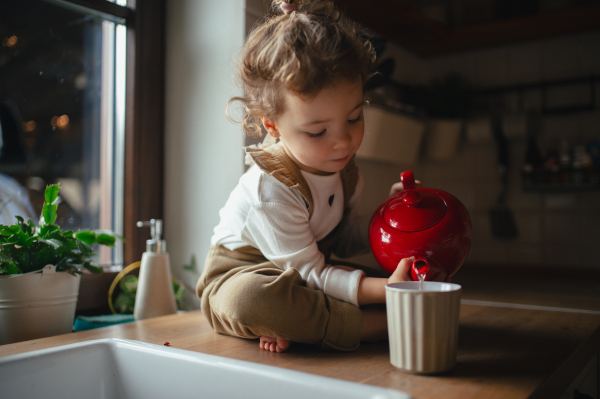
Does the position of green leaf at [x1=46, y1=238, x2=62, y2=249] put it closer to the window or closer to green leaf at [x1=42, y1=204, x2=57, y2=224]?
green leaf at [x1=42, y1=204, x2=57, y2=224]

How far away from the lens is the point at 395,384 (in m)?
0.51

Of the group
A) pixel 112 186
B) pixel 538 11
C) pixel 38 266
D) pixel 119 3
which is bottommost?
pixel 38 266

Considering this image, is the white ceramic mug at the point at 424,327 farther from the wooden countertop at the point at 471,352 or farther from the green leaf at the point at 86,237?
the green leaf at the point at 86,237

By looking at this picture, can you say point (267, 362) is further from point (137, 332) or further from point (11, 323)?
point (11, 323)

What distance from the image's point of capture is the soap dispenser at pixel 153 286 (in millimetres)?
886

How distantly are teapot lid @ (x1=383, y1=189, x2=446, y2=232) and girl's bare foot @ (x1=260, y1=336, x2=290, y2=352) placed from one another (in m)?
0.22

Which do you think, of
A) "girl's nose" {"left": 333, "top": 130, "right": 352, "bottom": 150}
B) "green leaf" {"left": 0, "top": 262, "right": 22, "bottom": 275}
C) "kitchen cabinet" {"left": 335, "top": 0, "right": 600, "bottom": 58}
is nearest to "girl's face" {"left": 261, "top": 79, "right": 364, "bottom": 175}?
"girl's nose" {"left": 333, "top": 130, "right": 352, "bottom": 150}

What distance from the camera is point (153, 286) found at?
0.89m

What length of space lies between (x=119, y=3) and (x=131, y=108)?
236 millimetres

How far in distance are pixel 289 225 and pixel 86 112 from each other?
60 cm

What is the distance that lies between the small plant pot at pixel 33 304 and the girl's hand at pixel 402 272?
0.54 m

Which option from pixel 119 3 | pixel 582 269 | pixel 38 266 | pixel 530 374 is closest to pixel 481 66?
pixel 582 269

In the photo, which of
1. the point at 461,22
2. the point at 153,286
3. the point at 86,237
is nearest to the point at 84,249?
the point at 86,237

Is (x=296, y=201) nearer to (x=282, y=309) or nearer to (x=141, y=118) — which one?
(x=282, y=309)
